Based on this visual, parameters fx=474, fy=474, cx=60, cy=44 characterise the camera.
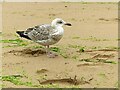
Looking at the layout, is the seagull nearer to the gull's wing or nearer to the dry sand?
the gull's wing

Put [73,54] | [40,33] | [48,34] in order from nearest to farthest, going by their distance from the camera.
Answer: [48,34] < [40,33] < [73,54]

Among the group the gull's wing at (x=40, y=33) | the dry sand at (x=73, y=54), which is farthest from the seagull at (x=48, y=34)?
the dry sand at (x=73, y=54)

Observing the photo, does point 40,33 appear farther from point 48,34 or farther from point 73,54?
point 73,54

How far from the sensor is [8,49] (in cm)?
928

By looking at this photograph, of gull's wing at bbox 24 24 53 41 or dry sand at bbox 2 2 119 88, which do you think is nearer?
dry sand at bbox 2 2 119 88

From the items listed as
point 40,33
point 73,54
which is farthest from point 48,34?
point 73,54

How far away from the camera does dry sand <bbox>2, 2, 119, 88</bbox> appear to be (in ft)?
23.5

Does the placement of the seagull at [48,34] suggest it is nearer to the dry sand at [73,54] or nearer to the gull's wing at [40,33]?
the gull's wing at [40,33]

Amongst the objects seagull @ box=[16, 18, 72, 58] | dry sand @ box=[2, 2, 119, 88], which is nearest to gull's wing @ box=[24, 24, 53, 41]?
seagull @ box=[16, 18, 72, 58]

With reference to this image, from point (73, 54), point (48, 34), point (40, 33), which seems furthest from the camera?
point (73, 54)

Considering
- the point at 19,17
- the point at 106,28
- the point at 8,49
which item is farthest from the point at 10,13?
the point at 8,49

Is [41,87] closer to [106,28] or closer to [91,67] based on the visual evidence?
[91,67]

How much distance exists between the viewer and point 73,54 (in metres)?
8.89

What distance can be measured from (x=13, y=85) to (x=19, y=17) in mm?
7604
